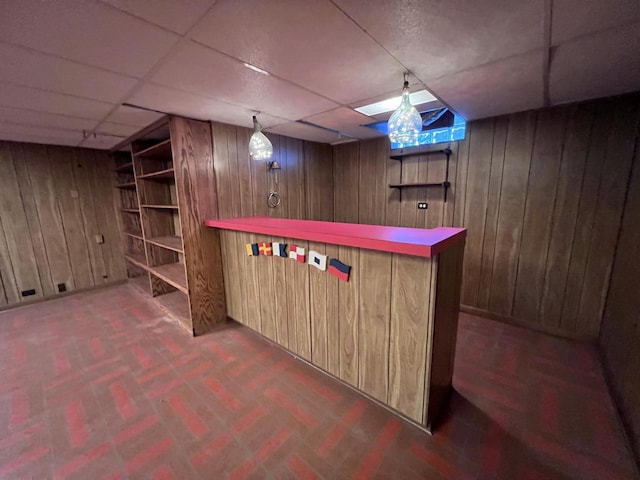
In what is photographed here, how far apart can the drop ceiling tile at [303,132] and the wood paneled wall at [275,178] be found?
0.14 metres

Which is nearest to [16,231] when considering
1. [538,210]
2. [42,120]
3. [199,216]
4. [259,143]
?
[42,120]

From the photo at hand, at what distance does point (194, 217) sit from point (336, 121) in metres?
1.70

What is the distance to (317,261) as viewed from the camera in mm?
1745

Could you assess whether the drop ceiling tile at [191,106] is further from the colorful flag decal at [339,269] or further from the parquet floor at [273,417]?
the parquet floor at [273,417]

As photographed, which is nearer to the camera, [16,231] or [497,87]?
[497,87]

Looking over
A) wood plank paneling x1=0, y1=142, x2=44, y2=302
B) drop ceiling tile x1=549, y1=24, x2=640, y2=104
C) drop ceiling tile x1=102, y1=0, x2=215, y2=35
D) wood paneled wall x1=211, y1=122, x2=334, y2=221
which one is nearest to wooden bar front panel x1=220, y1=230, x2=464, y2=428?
wood paneled wall x1=211, y1=122, x2=334, y2=221

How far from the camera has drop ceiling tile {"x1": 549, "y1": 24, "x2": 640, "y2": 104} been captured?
4.07ft

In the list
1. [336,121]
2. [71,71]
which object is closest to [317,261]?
[336,121]

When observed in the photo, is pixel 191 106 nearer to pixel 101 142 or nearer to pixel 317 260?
pixel 317 260

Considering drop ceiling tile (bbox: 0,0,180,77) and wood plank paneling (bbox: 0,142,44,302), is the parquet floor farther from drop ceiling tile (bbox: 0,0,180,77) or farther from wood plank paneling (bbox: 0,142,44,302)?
drop ceiling tile (bbox: 0,0,180,77)

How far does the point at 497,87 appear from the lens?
71.3 inches

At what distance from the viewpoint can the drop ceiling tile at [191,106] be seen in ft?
5.84

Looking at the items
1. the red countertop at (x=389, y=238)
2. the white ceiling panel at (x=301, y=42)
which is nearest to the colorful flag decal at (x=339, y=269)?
the red countertop at (x=389, y=238)

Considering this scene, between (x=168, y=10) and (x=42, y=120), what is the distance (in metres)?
2.31
